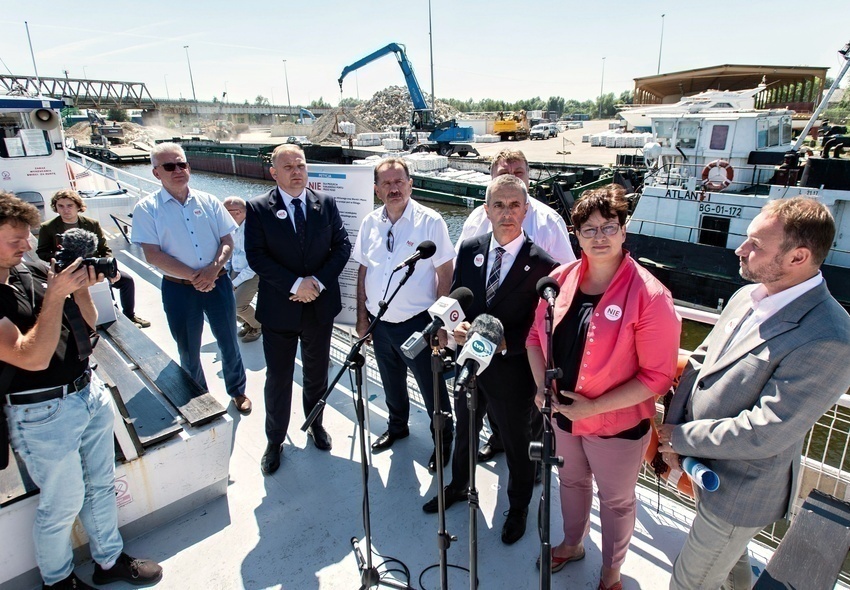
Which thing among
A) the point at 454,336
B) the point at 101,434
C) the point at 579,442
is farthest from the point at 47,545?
the point at 579,442

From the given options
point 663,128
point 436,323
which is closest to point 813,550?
point 436,323

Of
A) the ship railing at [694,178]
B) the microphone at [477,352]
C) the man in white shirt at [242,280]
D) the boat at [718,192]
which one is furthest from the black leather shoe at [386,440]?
the ship railing at [694,178]

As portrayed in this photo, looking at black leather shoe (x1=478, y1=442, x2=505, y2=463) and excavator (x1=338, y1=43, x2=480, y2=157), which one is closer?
black leather shoe (x1=478, y1=442, x2=505, y2=463)

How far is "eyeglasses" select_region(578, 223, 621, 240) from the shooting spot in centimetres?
183

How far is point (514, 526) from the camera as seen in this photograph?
8.09ft

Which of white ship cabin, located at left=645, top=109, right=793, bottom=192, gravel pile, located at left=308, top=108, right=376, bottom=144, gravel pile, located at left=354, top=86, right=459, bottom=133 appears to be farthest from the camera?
gravel pile, located at left=354, top=86, right=459, bottom=133

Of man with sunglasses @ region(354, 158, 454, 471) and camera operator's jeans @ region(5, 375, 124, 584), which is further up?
man with sunglasses @ region(354, 158, 454, 471)

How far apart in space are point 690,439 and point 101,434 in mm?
2384

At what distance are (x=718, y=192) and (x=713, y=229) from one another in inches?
41.1

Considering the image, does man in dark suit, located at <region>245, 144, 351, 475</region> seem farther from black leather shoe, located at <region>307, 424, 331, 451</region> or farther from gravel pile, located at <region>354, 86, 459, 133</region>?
gravel pile, located at <region>354, 86, 459, 133</region>

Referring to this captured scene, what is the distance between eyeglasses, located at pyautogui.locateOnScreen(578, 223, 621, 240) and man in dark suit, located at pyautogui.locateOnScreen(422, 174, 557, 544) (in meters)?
0.44

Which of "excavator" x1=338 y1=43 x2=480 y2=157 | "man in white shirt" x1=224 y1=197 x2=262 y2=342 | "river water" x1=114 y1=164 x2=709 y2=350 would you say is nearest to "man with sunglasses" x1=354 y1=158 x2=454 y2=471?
"man in white shirt" x1=224 y1=197 x2=262 y2=342

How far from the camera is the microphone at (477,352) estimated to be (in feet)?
4.84

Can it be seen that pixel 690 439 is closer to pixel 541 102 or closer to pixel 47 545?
pixel 47 545
